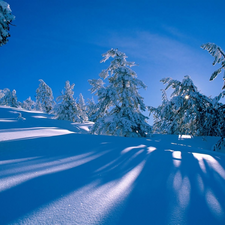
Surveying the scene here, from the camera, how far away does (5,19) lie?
3.78 meters

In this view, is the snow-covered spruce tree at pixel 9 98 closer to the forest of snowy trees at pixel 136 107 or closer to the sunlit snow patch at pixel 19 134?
the forest of snowy trees at pixel 136 107

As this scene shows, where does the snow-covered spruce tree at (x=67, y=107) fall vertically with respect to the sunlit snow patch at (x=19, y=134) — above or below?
above

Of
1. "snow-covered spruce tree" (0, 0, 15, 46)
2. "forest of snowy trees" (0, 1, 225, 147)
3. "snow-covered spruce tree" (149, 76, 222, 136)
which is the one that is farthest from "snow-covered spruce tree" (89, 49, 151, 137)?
"snow-covered spruce tree" (0, 0, 15, 46)

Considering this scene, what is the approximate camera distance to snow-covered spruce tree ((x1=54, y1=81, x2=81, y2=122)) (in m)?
14.6

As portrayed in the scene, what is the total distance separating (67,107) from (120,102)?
9.48 meters

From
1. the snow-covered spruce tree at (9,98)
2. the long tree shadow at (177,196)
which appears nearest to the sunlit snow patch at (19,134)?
the long tree shadow at (177,196)

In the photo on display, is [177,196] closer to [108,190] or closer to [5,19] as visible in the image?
[108,190]

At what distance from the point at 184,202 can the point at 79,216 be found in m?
0.97

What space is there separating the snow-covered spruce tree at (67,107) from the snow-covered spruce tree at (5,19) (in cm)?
1097

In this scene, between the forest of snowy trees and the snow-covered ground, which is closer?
the snow-covered ground

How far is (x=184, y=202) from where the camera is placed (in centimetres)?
119

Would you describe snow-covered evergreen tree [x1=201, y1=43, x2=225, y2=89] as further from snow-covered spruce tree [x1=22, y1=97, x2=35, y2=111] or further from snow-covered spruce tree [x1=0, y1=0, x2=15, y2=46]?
snow-covered spruce tree [x1=22, y1=97, x2=35, y2=111]

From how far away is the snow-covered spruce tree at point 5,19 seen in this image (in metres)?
3.74

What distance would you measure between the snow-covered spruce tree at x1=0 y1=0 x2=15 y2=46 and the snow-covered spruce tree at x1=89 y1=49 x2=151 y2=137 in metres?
4.43
